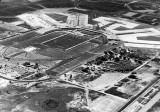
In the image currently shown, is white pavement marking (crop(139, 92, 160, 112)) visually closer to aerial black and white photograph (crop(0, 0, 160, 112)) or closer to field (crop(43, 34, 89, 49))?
Answer: aerial black and white photograph (crop(0, 0, 160, 112))

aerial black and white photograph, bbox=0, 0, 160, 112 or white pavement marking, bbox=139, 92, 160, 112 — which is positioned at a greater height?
aerial black and white photograph, bbox=0, 0, 160, 112

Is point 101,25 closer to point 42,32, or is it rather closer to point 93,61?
point 42,32

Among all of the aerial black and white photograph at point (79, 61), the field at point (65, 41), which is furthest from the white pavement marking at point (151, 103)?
the field at point (65, 41)

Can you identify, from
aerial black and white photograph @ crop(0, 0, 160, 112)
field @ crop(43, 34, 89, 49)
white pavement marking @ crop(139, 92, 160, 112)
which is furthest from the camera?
field @ crop(43, 34, 89, 49)

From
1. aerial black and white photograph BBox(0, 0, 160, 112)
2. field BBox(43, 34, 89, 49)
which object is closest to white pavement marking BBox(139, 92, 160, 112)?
aerial black and white photograph BBox(0, 0, 160, 112)

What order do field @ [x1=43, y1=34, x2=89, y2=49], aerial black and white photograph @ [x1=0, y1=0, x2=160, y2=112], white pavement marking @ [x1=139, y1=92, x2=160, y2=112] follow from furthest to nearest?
field @ [x1=43, y1=34, x2=89, y2=49]
aerial black and white photograph @ [x1=0, y1=0, x2=160, y2=112]
white pavement marking @ [x1=139, y1=92, x2=160, y2=112]

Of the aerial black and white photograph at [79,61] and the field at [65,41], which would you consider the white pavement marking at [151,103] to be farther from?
the field at [65,41]

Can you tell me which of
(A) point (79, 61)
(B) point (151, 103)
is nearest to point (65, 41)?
(A) point (79, 61)

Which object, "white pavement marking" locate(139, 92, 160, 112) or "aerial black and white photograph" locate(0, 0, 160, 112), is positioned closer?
"white pavement marking" locate(139, 92, 160, 112)
